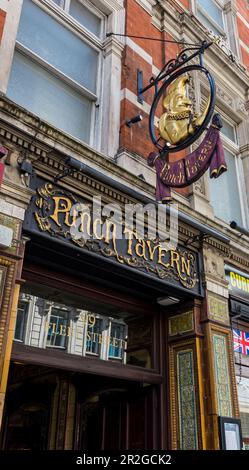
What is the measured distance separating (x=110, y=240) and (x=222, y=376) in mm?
2516

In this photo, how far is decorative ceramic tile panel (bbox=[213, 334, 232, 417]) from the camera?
19.8 ft

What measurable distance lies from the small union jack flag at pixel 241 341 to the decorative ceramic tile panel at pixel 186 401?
128 centimetres

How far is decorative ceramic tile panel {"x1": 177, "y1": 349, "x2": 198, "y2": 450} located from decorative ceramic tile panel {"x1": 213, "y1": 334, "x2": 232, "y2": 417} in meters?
0.34

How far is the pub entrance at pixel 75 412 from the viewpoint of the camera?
6.29 meters

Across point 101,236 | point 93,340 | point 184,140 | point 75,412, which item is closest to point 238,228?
point 184,140

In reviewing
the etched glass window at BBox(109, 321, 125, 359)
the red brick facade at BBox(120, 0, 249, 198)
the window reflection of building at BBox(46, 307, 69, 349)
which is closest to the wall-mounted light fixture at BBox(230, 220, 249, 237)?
the red brick facade at BBox(120, 0, 249, 198)

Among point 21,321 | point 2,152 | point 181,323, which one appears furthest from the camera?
point 181,323

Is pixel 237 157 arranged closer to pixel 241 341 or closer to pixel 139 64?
pixel 139 64

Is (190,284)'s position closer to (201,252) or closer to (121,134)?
(201,252)

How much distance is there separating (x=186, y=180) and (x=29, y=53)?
2916mm

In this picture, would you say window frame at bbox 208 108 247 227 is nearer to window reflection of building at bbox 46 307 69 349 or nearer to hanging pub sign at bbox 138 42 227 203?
hanging pub sign at bbox 138 42 227 203

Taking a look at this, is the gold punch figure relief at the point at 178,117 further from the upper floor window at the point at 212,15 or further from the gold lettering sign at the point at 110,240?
the upper floor window at the point at 212,15

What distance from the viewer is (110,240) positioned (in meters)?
5.63

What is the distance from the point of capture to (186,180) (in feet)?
19.0
